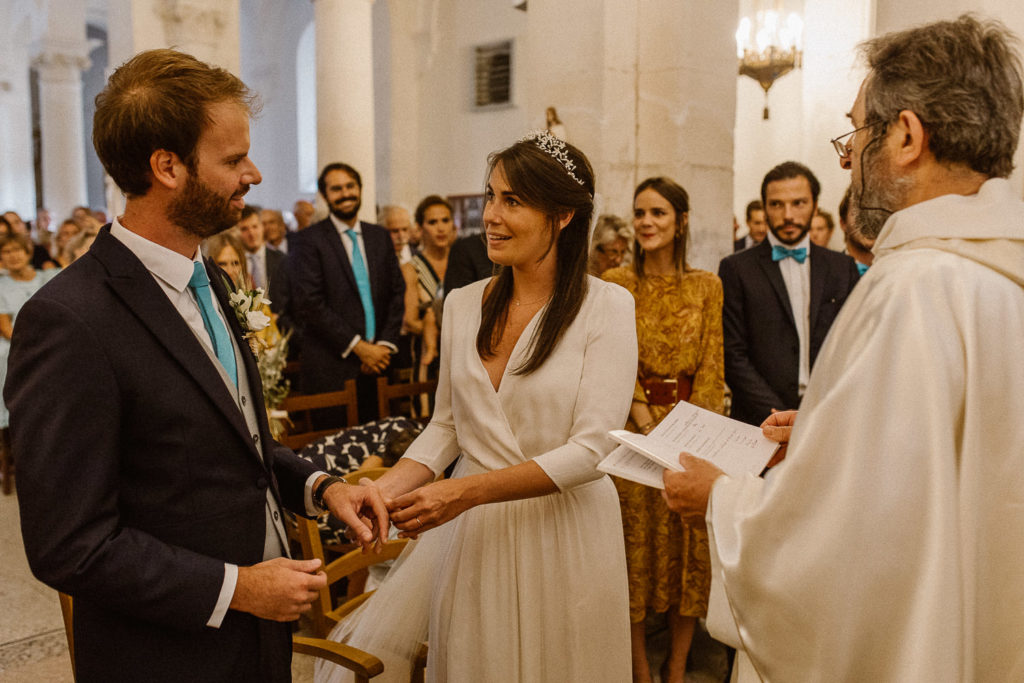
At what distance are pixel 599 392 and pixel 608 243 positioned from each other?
2.25 m

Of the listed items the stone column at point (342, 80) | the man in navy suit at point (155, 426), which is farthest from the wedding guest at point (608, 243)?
the stone column at point (342, 80)

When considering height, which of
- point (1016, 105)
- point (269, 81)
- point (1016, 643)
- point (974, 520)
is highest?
point (269, 81)

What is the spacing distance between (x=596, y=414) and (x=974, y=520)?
2.94ft

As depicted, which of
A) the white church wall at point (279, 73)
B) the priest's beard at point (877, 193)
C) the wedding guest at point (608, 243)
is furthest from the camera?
the white church wall at point (279, 73)

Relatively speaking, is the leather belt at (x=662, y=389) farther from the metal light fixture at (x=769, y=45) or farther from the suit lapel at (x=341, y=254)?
the metal light fixture at (x=769, y=45)

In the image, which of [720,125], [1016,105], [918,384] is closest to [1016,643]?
[918,384]

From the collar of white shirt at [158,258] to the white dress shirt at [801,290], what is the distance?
9.44 feet

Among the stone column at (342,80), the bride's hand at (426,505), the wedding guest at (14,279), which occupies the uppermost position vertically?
the stone column at (342,80)

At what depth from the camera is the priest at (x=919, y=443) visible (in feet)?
4.37

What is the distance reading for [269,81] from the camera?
54.5 feet

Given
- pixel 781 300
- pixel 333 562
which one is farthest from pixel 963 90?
pixel 781 300

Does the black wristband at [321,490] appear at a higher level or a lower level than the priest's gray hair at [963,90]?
lower

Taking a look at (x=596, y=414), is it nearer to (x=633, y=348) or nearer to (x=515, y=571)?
(x=633, y=348)

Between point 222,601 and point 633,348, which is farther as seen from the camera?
point 633,348
